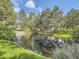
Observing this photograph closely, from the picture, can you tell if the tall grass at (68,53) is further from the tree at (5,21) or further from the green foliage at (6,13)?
the green foliage at (6,13)

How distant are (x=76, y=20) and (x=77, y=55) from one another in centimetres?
7027

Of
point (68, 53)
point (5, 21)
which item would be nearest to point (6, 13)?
point (5, 21)

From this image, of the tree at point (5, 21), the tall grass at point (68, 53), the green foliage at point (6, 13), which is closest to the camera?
the tall grass at point (68, 53)

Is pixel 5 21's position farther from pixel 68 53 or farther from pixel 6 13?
pixel 68 53

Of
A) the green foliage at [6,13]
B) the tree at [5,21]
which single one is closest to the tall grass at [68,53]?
the tree at [5,21]

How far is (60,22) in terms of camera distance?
74.3 metres

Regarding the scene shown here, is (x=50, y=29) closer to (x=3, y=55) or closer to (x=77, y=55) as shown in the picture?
(x=3, y=55)

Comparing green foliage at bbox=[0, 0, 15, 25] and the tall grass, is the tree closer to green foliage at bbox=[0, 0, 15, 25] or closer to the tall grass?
green foliage at bbox=[0, 0, 15, 25]

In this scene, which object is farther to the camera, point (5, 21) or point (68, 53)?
point (5, 21)

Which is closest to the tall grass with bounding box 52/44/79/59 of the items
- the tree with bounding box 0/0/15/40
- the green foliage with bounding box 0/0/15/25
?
the tree with bounding box 0/0/15/40

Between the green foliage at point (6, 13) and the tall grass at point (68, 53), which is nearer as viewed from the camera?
the tall grass at point (68, 53)

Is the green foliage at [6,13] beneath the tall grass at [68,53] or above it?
above

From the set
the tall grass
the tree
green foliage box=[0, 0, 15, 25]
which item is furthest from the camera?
green foliage box=[0, 0, 15, 25]

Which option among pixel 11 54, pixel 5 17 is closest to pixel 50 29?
pixel 5 17
